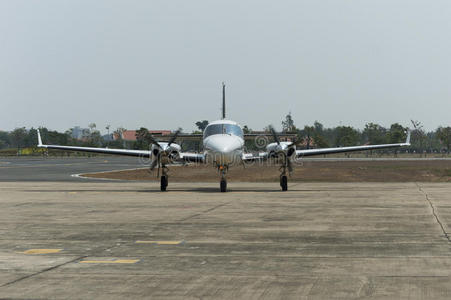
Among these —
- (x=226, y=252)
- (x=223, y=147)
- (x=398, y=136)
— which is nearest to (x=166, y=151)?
(x=223, y=147)

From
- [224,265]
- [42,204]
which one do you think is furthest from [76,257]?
[42,204]

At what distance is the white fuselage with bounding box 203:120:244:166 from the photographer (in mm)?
27547

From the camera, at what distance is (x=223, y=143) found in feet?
90.9

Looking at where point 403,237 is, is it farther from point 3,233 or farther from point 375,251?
point 3,233

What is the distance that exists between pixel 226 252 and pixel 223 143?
17.2m

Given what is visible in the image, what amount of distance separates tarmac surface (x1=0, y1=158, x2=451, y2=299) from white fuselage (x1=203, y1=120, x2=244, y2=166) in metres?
8.24

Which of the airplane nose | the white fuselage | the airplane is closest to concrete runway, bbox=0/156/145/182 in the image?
the airplane

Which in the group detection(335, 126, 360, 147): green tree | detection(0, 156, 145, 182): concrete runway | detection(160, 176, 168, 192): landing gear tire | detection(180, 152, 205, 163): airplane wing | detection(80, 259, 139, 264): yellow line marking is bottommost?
detection(0, 156, 145, 182): concrete runway

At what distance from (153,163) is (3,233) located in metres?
17.2

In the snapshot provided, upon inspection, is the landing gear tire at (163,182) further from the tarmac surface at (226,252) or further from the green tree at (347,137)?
the green tree at (347,137)

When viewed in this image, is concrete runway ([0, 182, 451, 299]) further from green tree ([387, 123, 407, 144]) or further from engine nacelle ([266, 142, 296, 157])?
green tree ([387, 123, 407, 144])

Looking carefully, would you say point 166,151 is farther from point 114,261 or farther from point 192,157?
point 114,261

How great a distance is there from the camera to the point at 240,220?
1590 centimetres

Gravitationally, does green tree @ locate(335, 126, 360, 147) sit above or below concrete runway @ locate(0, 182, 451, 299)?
above
